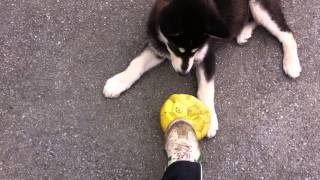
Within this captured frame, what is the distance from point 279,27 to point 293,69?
29cm

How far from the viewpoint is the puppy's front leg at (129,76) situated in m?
2.74

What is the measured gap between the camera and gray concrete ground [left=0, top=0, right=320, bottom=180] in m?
2.62

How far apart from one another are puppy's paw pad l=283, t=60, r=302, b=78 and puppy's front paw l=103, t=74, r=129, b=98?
1.05 meters

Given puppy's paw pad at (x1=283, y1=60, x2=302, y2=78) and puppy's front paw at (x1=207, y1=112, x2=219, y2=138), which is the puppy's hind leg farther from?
puppy's front paw at (x1=207, y1=112, x2=219, y2=138)

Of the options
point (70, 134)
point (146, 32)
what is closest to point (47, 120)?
point (70, 134)

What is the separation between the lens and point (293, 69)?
289 centimetres

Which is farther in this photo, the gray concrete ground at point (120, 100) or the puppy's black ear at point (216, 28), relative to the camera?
the gray concrete ground at point (120, 100)

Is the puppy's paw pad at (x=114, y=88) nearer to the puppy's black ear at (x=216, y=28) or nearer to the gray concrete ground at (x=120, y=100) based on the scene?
the gray concrete ground at (x=120, y=100)

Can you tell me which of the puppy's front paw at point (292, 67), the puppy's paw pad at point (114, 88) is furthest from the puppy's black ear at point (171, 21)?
the puppy's front paw at point (292, 67)

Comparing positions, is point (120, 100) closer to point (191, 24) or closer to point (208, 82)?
point (208, 82)

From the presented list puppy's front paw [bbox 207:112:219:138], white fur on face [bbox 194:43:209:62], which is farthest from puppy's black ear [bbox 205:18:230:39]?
puppy's front paw [bbox 207:112:219:138]

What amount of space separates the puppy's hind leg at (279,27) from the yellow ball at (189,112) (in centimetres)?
70

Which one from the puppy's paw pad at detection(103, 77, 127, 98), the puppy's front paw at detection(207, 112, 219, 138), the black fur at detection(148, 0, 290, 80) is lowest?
the puppy's front paw at detection(207, 112, 219, 138)

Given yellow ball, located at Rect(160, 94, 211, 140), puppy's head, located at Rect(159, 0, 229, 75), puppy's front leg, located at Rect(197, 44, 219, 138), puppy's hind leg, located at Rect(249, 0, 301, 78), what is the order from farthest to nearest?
puppy's hind leg, located at Rect(249, 0, 301, 78)
puppy's front leg, located at Rect(197, 44, 219, 138)
yellow ball, located at Rect(160, 94, 211, 140)
puppy's head, located at Rect(159, 0, 229, 75)
